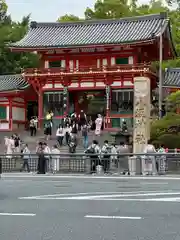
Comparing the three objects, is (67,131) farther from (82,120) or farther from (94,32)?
(94,32)

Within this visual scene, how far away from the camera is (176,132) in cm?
3039

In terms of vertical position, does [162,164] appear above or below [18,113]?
below

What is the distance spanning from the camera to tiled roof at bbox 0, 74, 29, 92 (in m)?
44.4

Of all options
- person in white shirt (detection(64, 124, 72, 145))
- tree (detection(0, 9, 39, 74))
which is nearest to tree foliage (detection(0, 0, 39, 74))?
tree (detection(0, 9, 39, 74))

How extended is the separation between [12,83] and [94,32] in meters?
8.17

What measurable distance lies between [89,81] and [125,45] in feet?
14.0

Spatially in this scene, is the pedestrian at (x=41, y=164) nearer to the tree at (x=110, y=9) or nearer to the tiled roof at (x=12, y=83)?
the tiled roof at (x=12, y=83)

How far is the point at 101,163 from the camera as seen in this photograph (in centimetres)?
2370
